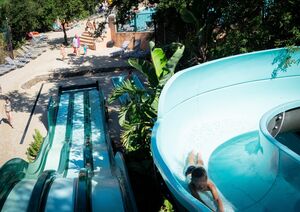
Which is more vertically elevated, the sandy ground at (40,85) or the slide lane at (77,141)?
the slide lane at (77,141)

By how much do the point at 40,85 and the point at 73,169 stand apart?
10.6 m

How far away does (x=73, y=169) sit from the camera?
922cm

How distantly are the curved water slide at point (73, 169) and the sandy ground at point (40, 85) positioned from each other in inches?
30.1

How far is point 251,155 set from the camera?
8.66m

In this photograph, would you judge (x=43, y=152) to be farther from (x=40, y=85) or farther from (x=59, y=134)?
(x=40, y=85)

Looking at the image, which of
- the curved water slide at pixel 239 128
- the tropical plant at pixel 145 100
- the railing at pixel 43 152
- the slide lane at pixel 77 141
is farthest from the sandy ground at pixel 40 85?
the curved water slide at pixel 239 128

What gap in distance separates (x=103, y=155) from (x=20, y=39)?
77.8 ft

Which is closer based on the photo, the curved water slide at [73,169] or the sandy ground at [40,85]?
the curved water slide at [73,169]

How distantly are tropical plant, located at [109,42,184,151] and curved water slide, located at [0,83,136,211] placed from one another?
0.69 m

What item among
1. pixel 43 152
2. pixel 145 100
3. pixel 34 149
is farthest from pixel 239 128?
pixel 34 149

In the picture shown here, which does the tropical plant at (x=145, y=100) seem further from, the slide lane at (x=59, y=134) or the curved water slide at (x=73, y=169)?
the slide lane at (x=59, y=134)

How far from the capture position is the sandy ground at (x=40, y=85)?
12164mm

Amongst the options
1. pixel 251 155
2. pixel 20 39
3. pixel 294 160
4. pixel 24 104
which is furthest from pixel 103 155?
pixel 20 39

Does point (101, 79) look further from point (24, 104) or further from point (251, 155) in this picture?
point (251, 155)
